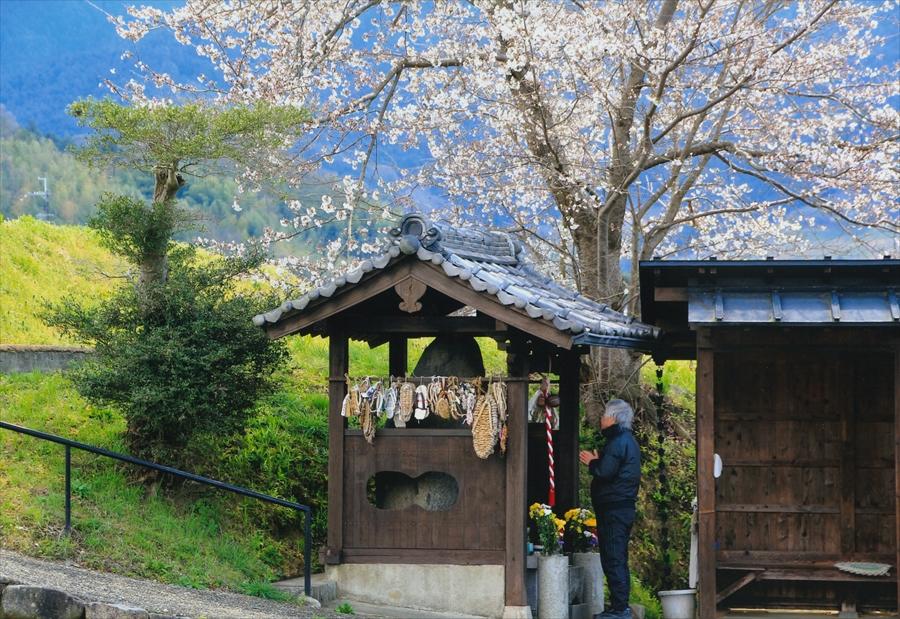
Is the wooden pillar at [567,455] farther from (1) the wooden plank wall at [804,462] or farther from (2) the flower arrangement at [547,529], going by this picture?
(1) the wooden plank wall at [804,462]

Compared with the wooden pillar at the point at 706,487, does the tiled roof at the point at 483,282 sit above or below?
above

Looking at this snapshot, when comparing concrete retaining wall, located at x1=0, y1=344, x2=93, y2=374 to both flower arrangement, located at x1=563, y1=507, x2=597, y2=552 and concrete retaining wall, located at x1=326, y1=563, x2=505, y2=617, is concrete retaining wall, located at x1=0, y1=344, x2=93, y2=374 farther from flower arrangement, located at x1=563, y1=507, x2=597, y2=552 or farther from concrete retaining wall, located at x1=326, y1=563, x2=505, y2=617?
flower arrangement, located at x1=563, y1=507, x2=597, y2=552

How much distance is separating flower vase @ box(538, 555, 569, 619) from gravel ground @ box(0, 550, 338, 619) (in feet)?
6.88

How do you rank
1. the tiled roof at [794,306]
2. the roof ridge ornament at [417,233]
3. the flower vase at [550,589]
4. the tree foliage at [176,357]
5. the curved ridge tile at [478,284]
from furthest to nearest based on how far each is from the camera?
the tree foliage at [176,357] → the flower vase at [550,589] → the roof ridge ornament at [417,233] → the curved ridge tile at [478,284] → the tiled roof at [794,306]

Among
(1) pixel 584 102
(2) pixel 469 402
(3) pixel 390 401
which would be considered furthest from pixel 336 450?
(1) pixel 584 102

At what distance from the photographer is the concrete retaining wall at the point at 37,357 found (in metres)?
15.8

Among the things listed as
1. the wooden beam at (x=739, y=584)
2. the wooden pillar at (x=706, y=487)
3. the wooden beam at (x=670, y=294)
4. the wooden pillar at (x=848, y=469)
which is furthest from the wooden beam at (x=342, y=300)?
the wooden pillar at (x=848, y=469)

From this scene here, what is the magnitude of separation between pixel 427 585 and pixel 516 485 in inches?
52.7

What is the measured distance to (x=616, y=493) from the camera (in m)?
11.5

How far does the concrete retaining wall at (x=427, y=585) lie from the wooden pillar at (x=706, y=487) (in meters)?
1.94

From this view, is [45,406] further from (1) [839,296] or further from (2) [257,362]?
(1) [839,296]

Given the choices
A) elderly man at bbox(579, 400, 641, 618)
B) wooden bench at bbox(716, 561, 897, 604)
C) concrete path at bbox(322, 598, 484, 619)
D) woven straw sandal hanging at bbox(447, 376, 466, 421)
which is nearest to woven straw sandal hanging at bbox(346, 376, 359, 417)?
woven straw sandal hanging at bbox(447, 376, 466, 421)

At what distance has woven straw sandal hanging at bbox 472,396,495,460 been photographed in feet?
35.4

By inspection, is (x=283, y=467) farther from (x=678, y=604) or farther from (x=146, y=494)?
(x=678, y=604)
